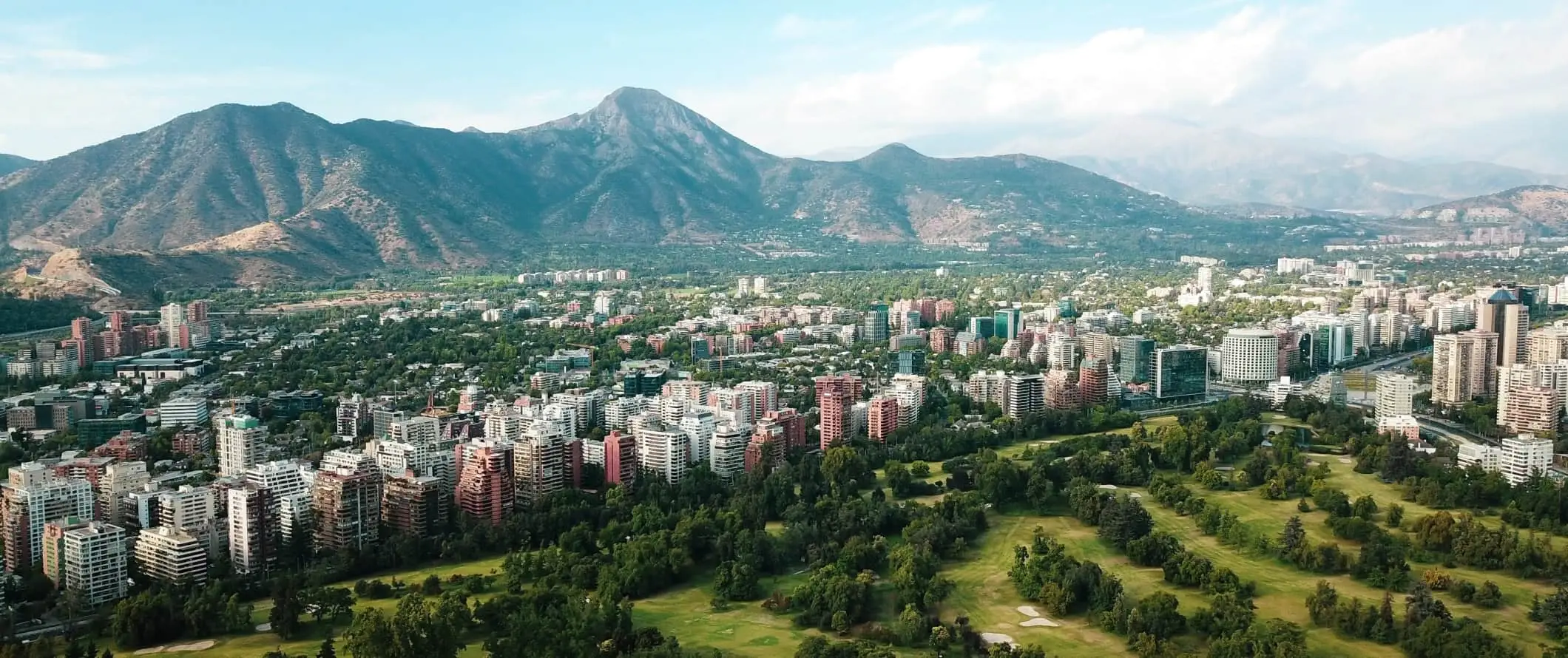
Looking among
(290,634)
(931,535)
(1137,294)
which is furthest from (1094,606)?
(1137,294)

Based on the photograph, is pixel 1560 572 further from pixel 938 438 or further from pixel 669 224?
pixel 669 224

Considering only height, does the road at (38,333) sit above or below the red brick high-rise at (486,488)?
above

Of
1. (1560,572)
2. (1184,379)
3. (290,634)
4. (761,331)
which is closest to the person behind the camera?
(290,634)

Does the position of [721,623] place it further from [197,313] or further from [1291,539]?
[197,313]

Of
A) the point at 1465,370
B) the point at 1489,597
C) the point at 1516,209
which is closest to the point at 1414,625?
the point at 1489,597

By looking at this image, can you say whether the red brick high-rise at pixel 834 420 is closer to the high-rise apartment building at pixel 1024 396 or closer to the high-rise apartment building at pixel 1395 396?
the high-rise apartment building at pixel 1024 396

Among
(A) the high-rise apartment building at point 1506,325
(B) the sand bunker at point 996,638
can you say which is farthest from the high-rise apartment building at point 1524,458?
(B) the sand bunker at point 996,638
